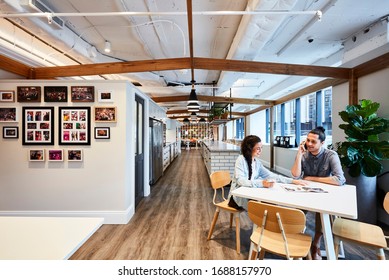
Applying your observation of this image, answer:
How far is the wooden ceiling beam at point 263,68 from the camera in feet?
12.4

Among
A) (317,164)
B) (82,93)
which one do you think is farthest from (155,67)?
(317,164)

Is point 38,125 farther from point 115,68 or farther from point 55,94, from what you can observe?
point 115,68

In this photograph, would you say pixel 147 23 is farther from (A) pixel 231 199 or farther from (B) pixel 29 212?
(B) pixel 29 212

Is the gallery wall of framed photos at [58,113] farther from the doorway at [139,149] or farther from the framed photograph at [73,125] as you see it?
the doorway at [139,149]

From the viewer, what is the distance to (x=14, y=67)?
135 inches

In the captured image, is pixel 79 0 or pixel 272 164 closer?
pixel 79 0

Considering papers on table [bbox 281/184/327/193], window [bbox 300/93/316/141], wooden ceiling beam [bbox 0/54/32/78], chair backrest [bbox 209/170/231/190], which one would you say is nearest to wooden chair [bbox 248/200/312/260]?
papers on table [bbox 281/184/327/193]

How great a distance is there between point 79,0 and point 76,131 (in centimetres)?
187

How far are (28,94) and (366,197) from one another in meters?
5.50

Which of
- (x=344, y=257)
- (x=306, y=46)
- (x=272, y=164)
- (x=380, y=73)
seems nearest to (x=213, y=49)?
(x=306, y=46)

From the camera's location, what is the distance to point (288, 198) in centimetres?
193

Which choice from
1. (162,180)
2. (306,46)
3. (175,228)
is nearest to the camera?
(175,228)

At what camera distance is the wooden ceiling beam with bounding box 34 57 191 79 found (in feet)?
12.1

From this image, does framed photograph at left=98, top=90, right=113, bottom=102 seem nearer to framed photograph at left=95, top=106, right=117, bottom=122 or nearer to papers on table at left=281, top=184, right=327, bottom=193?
framed photograph at left=95, top=106, right=117, bottom=122
